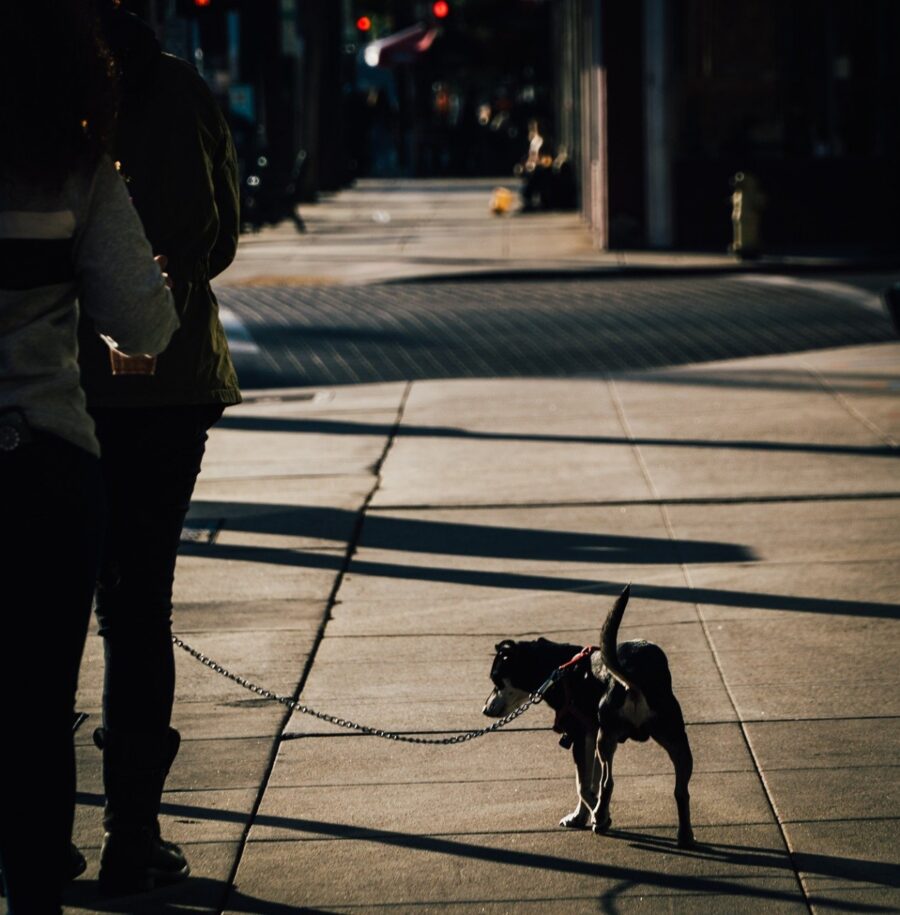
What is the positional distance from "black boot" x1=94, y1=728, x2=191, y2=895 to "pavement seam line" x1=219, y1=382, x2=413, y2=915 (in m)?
0.20

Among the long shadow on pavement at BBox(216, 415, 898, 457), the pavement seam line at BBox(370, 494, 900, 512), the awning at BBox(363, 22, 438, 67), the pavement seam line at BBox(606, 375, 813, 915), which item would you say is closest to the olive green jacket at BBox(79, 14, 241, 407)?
the pavement seam line at BBox(606, 375, 813, 915)

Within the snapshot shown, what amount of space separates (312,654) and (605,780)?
201cm

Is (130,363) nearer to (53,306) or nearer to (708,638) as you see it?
(53,306)

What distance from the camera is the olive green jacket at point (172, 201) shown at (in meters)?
3.88

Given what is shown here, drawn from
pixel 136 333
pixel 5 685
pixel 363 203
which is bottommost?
pixel 363 203

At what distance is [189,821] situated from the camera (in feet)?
14.9

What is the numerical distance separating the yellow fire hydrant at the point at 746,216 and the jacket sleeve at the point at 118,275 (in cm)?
1705

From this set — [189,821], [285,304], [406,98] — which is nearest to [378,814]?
[189,821]

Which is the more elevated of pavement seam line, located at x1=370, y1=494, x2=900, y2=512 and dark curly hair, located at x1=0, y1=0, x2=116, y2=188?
dark curly hair, located at x1=0, y1=0, x2=116, y2=188

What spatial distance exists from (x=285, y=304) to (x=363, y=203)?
19179 millimetres

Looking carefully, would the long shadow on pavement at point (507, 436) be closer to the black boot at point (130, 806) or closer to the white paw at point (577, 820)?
the white paw at point (577, 820)

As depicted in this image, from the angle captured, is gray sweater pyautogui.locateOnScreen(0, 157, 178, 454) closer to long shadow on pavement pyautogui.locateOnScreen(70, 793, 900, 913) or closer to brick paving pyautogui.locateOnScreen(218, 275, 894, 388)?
long shadow on pavement pyautogui.locateOnScreen(70, 793, 900, 913)

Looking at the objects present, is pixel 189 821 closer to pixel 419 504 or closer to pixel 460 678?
pixel 460 678

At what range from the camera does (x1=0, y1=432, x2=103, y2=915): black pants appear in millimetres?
3039
